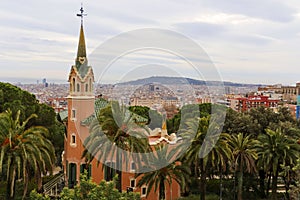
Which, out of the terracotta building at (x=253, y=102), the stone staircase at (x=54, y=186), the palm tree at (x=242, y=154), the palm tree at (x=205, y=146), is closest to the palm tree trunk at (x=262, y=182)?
the palm tree at (x=242, y=154)

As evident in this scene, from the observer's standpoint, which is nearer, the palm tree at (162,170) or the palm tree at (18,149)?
the palm tree at (18,149)

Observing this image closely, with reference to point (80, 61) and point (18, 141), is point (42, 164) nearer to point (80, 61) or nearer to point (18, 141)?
point (18, 141)

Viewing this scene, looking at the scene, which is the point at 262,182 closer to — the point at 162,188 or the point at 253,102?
the point at 162,188

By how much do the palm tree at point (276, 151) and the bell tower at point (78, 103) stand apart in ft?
32.9

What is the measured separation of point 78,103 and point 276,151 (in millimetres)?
11515

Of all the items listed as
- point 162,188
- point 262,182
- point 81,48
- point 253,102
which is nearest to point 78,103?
point 81,48

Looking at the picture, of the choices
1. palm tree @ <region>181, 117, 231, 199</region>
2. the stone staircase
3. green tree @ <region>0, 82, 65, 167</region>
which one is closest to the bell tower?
the stone staircase

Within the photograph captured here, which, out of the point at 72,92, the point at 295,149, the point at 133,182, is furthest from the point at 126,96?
the point at 295,149

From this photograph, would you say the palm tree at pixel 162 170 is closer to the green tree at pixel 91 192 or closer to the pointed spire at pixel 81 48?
the green tree at pixel 91 192

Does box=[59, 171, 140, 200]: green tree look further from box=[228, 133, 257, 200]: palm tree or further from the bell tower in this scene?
the bell tower

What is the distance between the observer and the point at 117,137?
17688 millimetres

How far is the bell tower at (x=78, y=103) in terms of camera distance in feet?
74.7

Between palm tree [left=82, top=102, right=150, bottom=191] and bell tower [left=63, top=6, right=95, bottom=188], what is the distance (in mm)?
4470

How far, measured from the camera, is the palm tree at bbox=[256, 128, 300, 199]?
817 inches
